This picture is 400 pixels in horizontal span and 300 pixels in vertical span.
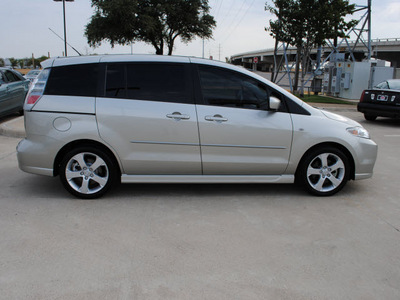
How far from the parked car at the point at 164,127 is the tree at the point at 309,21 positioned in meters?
15.2

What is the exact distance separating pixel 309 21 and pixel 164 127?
16.9 m

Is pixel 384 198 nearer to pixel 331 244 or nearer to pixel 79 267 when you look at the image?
pixel 331 244

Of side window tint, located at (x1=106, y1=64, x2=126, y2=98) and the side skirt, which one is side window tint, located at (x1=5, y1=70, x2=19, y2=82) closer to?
side window tint, located at (x1=106, y1=64, x2=126, y2=98)

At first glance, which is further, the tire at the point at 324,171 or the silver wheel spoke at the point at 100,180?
the tire at the point at 324,171

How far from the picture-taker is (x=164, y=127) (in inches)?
176

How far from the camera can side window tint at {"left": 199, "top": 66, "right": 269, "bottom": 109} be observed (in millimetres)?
4629

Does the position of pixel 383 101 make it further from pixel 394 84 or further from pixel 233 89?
pixel 233 89

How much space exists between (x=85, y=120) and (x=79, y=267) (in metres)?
1.96

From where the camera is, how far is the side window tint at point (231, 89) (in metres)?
4.63

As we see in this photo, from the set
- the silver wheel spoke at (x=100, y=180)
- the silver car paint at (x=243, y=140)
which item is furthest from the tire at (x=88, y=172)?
the silver car paint at (x=243, y=140)

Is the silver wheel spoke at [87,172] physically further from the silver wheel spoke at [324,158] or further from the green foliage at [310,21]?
the green foliage at [310,21]

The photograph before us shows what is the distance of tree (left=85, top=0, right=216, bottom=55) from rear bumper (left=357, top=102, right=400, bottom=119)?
1102 inches

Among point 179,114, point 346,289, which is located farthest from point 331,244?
point 179,114

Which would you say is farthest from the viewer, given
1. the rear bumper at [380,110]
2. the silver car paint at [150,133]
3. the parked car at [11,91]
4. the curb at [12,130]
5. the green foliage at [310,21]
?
the green foliage at [310,21]
